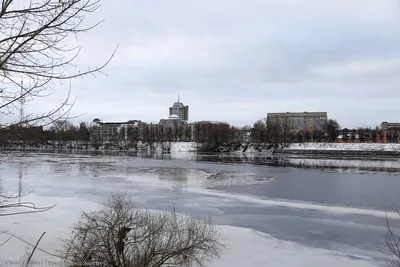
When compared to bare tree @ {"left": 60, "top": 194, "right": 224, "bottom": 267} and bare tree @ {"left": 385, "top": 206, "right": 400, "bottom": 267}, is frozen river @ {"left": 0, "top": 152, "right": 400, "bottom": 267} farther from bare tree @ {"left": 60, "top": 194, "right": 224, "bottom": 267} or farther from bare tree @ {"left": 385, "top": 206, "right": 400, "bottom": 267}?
bare tree @ {"left": 60, "top": 194, "right": 224, "bottom": 267}

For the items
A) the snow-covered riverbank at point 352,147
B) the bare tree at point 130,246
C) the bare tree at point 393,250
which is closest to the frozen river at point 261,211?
the bare tree at point 393,250

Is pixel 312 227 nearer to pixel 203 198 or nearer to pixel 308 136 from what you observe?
pixel 203 198

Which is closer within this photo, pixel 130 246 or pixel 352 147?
pixel 130 246

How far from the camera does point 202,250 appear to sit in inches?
354

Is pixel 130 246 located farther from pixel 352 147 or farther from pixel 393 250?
pixel 352 147

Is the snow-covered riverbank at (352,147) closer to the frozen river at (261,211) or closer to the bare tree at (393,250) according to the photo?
the frozen river at (261,211)

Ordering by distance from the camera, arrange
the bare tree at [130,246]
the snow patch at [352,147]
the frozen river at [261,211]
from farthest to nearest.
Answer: the snow patch at [352,147]
the frozen river at [261,211]
the bare tree at [130,246]

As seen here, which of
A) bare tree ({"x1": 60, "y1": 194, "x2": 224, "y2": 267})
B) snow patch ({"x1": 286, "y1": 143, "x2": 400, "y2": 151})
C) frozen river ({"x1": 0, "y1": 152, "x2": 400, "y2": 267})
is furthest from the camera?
snow patch ({"x1": 286, "y1": 143, "x2": 400, "y2": 151})

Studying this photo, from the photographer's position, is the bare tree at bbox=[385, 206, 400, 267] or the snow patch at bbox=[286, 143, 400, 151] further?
the snow patch at bbox=[286, 143, 400, 151]

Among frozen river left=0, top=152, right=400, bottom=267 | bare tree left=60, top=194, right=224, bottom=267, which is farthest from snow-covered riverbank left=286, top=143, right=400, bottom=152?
bare tree left=60, top=194, right=224, bottom=267

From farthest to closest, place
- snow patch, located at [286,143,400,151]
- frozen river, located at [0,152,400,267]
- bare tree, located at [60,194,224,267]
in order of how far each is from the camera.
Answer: snow patch, located at [286,143,400,151], frozen river, located at [0,152,400,267], bare tree, located at [60,194,224,267]

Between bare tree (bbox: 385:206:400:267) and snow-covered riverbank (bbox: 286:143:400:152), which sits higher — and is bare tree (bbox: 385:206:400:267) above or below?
below

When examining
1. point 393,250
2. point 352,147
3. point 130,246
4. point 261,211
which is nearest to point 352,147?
point 352,147

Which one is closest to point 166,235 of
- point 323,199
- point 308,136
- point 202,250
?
point 202,250
